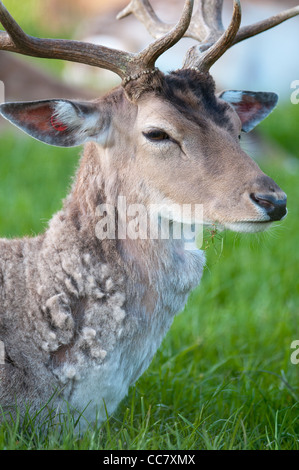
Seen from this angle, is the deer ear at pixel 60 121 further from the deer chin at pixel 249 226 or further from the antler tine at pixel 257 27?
the antler tine at pixel 257 27

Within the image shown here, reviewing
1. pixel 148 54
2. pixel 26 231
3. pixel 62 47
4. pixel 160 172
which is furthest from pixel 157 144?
pixel 26 231

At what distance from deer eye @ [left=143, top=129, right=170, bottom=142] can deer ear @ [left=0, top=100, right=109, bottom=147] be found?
247 millimetres

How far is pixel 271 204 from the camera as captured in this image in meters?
3.59

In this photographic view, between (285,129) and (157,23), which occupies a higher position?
(285,129)

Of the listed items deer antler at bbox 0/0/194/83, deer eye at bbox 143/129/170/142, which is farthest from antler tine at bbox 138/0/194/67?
deer eye at bbox 143/129/170/142

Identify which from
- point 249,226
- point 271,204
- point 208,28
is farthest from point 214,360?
point 208,28

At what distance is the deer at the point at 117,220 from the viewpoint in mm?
3717

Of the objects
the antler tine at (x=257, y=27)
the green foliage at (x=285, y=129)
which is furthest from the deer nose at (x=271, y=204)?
the green foliage at (x=285, y=129)

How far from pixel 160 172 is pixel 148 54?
2.00 ft

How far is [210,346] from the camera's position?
5.65m

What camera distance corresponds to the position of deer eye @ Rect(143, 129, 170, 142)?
3822mm

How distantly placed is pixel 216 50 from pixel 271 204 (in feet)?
3.13

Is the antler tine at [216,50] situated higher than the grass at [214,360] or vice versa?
the antler tine at [216,50]

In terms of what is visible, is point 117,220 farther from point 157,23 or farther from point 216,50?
point 157,23
